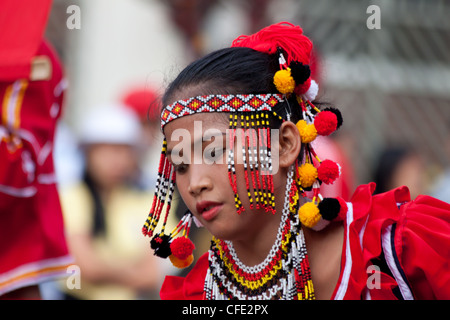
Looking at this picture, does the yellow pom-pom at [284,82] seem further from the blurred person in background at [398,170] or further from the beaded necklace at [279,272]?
the blurred person in background at [398,170]

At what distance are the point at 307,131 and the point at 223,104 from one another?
0.94ft

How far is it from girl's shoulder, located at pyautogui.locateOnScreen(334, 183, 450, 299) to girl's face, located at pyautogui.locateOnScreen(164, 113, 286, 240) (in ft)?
1.06

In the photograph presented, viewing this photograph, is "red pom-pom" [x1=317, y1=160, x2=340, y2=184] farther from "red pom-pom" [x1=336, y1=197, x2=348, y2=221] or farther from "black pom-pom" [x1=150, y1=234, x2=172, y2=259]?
"black pom-pom" [x1=150, y1=234, x2=172, y2=259]

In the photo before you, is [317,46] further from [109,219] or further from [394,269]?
[394,269]

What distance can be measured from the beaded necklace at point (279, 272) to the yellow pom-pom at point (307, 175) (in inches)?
1.3

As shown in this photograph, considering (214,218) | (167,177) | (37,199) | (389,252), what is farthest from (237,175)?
(37,199)

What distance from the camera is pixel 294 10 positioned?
5.96 metres

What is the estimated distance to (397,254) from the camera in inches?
81.1

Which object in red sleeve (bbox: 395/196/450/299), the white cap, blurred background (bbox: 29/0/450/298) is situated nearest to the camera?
red sleeve (bbox: 395/196/450/299)

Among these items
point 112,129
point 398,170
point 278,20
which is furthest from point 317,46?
point 112,129

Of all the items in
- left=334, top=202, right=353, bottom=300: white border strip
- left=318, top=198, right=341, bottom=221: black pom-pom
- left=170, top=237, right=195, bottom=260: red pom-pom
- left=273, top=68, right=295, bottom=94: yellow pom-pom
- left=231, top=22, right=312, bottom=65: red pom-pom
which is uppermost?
left=231, top=22, right=312, bottom=65: red pom-pom

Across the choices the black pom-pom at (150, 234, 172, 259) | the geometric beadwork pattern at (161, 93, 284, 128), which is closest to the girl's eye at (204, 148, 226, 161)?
the geometric beadwork pattern at (161, 93, 284, 128)

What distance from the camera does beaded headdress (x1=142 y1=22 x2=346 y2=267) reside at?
2.13m
